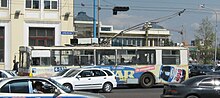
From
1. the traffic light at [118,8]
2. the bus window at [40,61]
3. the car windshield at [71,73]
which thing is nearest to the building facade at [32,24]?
the traffic light at [118,8]

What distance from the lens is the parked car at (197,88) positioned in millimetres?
16672

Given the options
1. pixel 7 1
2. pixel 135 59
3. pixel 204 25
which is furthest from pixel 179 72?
pixel 204 25

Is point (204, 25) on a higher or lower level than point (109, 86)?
higher

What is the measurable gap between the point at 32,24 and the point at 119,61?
17.7 meters

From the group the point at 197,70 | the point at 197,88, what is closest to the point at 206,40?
the point at 197,70

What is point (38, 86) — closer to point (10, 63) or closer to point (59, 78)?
point (59, 78)

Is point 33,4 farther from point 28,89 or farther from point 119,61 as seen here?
point 28,89

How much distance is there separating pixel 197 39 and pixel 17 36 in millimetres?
35949

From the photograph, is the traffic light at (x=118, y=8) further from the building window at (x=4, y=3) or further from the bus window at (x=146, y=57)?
the building window at (x=4, y=3)

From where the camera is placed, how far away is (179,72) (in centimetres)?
3170

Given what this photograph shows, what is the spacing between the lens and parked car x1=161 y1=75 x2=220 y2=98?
1667 cm

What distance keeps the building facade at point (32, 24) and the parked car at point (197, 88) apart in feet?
89.2

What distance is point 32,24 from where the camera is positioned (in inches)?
1802

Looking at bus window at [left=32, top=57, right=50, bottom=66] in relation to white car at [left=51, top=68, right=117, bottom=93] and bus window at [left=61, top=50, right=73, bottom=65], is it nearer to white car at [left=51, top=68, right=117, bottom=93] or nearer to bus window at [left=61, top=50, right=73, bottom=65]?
bus window at [left=61, top=50, right=73, bottom=65]
